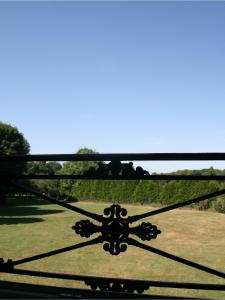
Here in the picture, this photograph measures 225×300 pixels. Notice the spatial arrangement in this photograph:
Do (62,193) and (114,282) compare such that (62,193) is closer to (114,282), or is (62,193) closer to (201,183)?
(201,183)

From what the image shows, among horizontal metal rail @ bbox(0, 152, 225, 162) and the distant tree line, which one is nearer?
horizontal metal rail @ bbox(0, 152, 225, 162)

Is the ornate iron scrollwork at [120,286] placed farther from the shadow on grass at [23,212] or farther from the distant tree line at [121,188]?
the distant tree line at [121,188]

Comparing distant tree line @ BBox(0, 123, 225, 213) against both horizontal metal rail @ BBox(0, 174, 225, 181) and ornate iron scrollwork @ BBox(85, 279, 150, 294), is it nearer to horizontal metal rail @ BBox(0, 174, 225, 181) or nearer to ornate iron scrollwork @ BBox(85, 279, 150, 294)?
horizontal metal rail @ BBox(0, 174, 225, 181)

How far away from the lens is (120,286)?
2.11m

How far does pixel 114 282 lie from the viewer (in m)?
2.11

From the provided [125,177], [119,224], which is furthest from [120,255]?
[125,177]

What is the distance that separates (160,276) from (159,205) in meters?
23.6

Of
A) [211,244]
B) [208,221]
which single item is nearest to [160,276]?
[211,244]

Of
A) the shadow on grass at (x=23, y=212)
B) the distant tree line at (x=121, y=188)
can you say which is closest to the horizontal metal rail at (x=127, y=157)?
the shadow on grass at (x=23, y=212)

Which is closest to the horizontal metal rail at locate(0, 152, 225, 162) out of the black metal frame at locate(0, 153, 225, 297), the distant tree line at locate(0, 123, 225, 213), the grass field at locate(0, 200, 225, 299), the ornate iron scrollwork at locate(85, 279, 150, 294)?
the black metal frame at locate(0, 153, 225, 297)

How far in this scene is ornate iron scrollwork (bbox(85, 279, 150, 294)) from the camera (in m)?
2.07

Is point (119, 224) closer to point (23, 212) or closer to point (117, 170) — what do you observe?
point (117, 170)

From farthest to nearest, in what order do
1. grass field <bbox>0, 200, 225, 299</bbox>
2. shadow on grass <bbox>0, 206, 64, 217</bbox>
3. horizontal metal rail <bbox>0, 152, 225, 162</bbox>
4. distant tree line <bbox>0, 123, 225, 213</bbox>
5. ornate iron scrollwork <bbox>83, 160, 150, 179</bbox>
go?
1. distant tree line <bbox>0, 123, 225, 213</bbox>
2. shadow on grass <bbox>0, 206, 64, 217</bbox>
3. grass field <bbox>0, 200, 225, 299</bbox>
4. ornate iron scrollwork <bbox>83, 160, 150, 179</bbox>
5. horizontal metal rail <bbox>0, 152, 225, 162</bbox>

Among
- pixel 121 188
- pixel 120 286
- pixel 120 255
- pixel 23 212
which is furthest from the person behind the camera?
pixel 121 188
